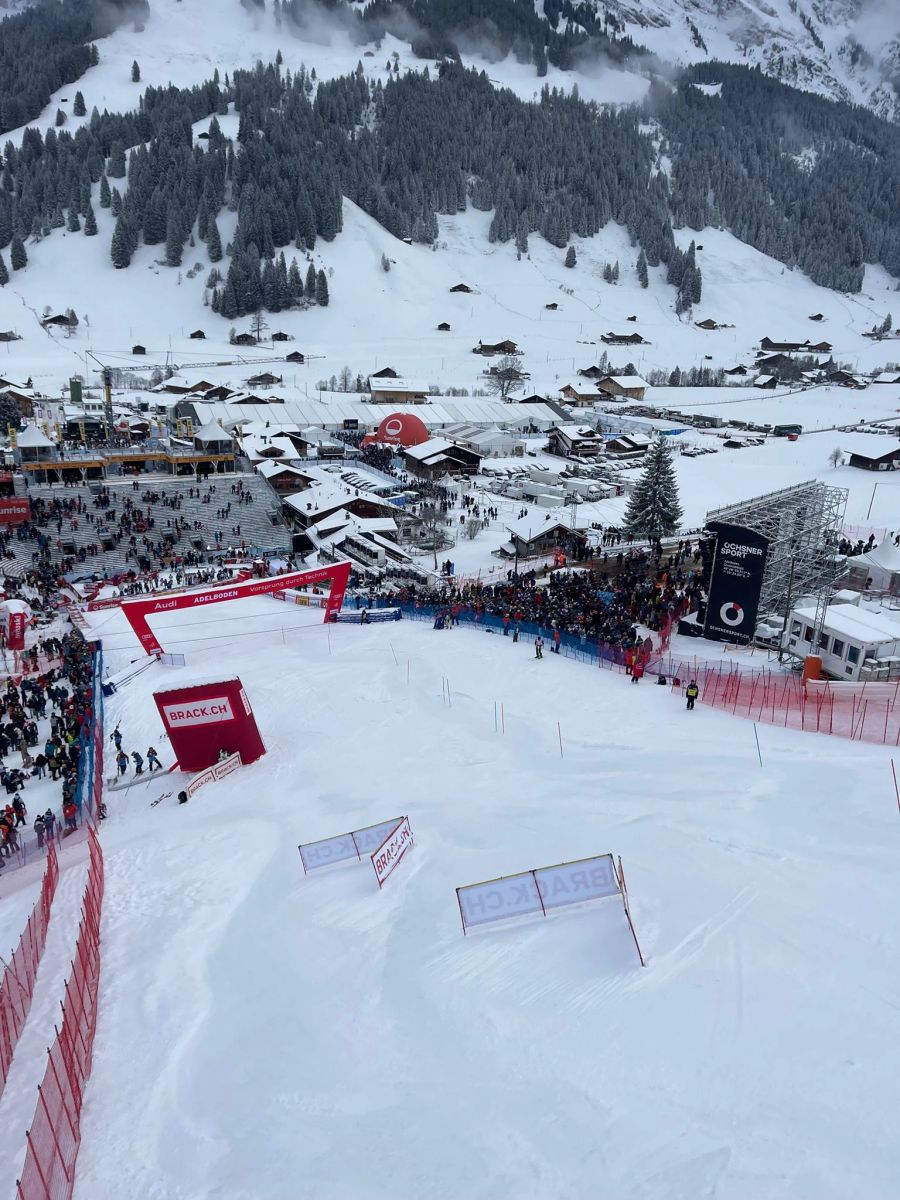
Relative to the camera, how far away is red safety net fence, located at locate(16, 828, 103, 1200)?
579cm

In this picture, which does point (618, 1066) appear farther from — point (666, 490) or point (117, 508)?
point (117, 508)

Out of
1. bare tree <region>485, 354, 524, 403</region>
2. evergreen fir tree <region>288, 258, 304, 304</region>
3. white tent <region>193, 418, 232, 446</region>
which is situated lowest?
white tent <region>193, 418, 232, 446</region>

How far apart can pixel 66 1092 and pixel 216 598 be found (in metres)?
14.2

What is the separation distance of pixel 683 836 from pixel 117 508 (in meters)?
27.2

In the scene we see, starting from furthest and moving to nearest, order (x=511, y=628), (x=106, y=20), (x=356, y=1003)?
(x=106, y=20)
(x=511, y=628)
(x=356, y=1003)

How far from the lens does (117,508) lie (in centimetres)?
3077

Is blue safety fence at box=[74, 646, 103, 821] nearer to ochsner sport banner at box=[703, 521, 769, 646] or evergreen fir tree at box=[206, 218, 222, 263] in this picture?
ochsner sport banner at box=[703, 521, 769, 646]

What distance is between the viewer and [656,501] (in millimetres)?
28156

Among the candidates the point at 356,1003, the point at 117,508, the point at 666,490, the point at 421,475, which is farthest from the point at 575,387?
the point at 356,1003

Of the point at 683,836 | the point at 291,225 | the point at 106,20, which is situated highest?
the point at 106,20

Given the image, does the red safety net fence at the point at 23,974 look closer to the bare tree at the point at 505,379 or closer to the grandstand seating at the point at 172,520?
the grandstand seating at the point at 172,520

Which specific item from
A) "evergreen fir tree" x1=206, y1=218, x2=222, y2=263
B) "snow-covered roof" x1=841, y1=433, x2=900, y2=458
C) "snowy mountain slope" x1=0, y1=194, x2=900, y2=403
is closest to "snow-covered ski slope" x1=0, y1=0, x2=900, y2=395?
"snowy mountain slope" x1=0, y1=194, x2=900, y2=403

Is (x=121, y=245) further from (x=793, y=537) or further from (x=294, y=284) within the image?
(x=793, y=537)

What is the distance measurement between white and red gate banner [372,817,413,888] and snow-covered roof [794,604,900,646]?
10.8 metres
